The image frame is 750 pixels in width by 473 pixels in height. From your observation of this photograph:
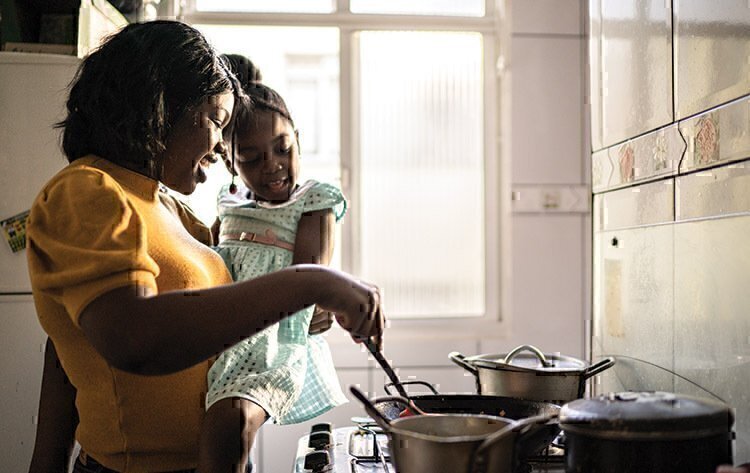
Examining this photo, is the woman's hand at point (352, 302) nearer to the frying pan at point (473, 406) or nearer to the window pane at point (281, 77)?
the frying pan at point (473, 406)

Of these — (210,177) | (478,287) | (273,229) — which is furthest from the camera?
(478,287)

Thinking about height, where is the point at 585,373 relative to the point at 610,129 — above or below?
below

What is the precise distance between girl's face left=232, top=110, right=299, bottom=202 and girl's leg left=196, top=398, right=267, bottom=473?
534 millimetres

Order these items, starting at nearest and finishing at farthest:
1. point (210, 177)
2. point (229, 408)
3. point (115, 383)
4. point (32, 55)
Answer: point (115, 383) → point (229, 408) → point (32, 55) → point (210, 177)

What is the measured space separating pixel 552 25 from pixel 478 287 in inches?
35.4

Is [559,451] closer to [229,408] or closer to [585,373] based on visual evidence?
[585,373]

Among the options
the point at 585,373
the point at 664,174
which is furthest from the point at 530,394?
the point at 664,174

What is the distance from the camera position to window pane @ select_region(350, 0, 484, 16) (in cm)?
248

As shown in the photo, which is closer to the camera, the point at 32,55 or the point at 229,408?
the point at 229,408

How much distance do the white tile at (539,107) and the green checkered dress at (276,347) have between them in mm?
1057

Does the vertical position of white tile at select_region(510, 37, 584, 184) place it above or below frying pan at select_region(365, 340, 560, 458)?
above

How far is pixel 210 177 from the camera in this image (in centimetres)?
237

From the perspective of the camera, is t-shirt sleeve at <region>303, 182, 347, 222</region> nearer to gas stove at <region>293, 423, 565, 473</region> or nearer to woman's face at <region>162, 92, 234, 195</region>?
gas stove at <region>293, 423, 565, 473</region>

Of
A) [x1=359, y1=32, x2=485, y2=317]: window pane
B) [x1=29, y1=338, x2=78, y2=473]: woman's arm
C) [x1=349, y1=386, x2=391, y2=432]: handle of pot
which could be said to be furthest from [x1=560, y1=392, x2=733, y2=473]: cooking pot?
[x1=359, y1=32, x2=485, y2=317]: window pane
